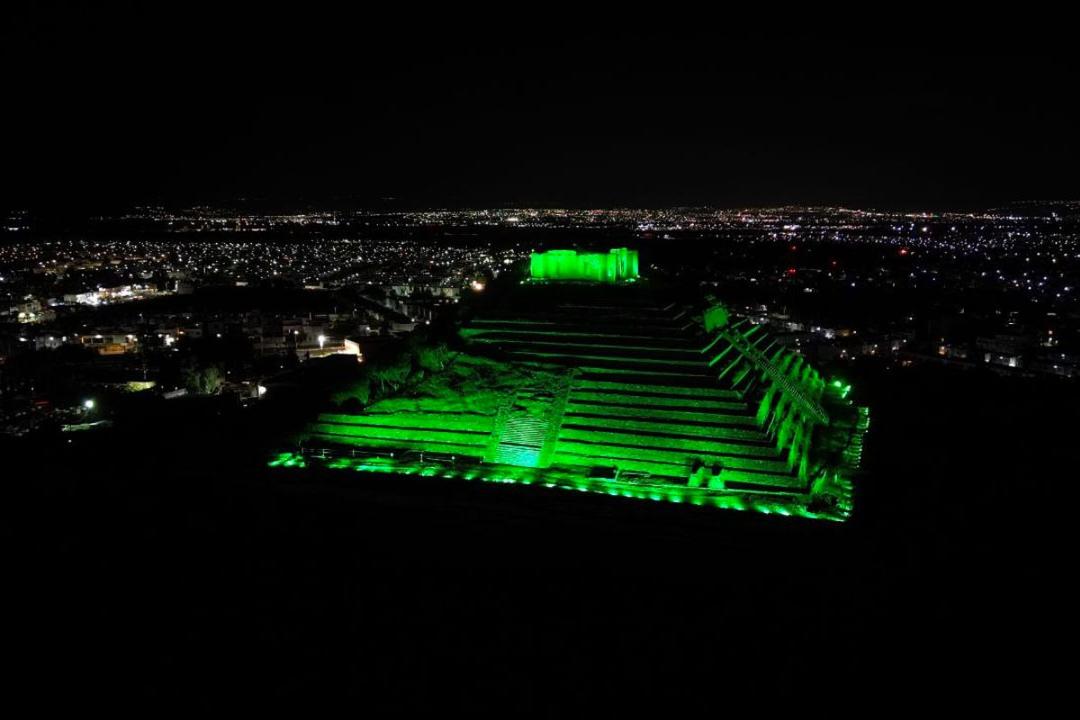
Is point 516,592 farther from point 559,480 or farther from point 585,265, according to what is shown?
point 585,265

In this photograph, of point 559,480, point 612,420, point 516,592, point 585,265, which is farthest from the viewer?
point 585,265

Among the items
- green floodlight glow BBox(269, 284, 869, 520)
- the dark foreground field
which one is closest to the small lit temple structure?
green floodlight glow BBox(269, 284, 869, 520)

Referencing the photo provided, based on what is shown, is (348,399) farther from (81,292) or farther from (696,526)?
(81,292)

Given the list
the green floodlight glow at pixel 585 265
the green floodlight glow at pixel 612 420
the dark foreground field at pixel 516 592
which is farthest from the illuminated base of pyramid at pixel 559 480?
the green floodlight glow at pixel 585 265

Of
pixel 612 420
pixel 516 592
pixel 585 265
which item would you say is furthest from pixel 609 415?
pixel 585 265

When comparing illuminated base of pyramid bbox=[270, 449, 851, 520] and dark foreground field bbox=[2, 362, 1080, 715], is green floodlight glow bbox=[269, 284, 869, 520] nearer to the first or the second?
illuminated base of pyramid bbox=[270, 449, 851, 520]

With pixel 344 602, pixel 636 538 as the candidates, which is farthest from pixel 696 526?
pixel 344 602
